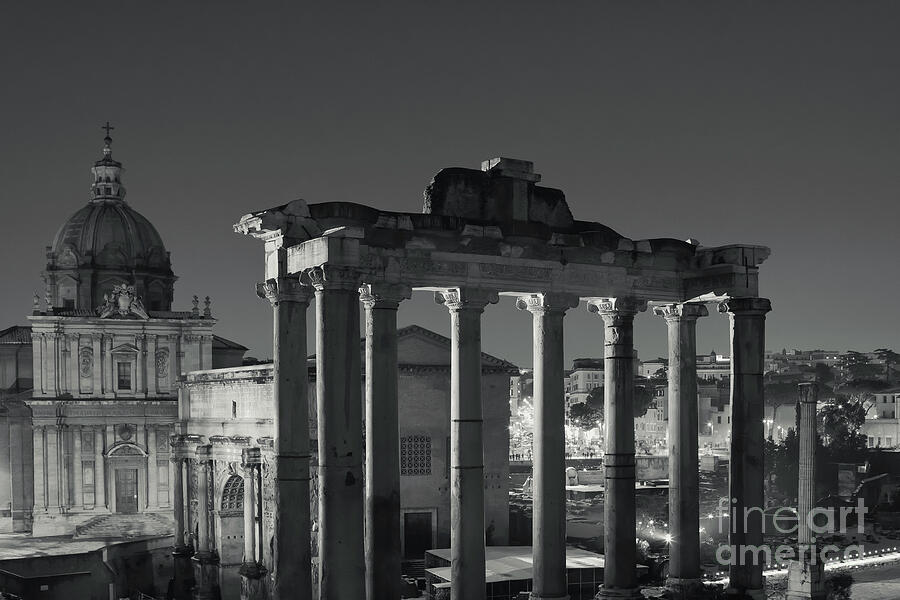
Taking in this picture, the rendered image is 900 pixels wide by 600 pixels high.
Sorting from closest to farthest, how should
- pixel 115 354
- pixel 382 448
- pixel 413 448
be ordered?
pixel 382 448 < pixel 413 448 < pixel 115 354

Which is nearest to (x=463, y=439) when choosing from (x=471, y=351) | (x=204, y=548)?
(x=471, y=351)

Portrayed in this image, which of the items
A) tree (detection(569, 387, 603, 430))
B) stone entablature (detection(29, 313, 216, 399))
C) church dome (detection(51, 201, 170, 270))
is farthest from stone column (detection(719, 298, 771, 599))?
tree (detection(569, 387, 603, 430))

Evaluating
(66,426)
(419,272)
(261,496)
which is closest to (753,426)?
(419,272)

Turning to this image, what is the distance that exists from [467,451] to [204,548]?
3418cm

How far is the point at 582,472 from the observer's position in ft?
333

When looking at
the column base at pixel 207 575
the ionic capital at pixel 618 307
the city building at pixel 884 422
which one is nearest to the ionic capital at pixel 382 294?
the ionic capital at pixel 618 307

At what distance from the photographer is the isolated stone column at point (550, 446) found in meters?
21.0

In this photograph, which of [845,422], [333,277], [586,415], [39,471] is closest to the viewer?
[333,277]

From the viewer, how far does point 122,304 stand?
64.3m

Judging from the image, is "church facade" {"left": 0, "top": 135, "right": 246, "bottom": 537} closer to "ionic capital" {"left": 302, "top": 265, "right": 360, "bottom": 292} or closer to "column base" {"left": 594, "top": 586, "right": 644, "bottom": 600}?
"column base" {"left": 594, "top": 586, "right": 644, "bottom": 600}

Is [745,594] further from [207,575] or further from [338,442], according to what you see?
[207,575]

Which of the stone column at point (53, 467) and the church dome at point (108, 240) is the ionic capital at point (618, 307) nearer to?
the stone column at point (53, 467)

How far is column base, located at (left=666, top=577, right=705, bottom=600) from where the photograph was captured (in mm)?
22859

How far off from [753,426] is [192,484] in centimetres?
3782
